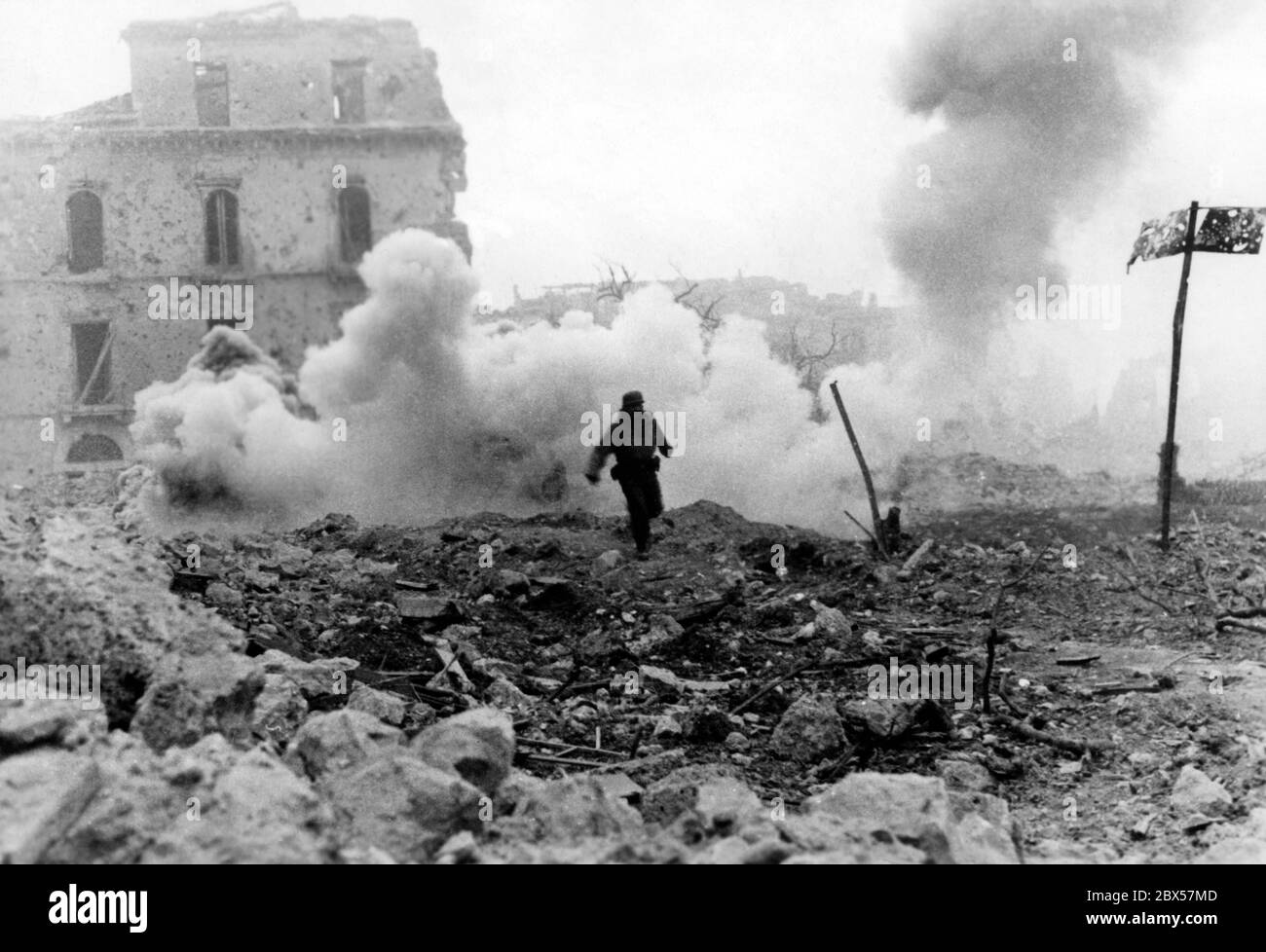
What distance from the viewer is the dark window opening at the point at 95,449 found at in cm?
2336

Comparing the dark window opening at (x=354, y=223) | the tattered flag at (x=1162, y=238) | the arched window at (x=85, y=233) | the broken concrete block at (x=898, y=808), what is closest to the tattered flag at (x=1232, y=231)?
the tattered flag at (x=1162, y=238)

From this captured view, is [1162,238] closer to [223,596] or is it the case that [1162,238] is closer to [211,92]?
[223,596]

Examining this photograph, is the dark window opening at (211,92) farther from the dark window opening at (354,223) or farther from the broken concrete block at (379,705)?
the broken concrete block at (379,705)

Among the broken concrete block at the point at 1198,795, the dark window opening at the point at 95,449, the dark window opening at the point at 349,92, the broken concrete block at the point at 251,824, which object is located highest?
the dark window opening at the point at 349,92

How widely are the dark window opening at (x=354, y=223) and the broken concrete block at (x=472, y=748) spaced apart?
823 inches

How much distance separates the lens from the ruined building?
23.1 m

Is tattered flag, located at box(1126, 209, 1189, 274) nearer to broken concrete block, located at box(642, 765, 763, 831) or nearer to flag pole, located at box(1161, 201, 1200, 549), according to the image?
flag pole, located at box(1161, 201, 1200, 549)

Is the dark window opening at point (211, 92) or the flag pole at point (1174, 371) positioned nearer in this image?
the flag pole at point (1174, 371)

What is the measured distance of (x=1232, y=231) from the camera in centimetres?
1017

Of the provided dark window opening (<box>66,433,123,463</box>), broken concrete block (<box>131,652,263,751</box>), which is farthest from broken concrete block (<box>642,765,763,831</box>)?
dark window opening (<box>66,433,123,463</box>)

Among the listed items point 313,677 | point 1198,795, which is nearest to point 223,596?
point 313,677

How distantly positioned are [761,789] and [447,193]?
67.0 feet
